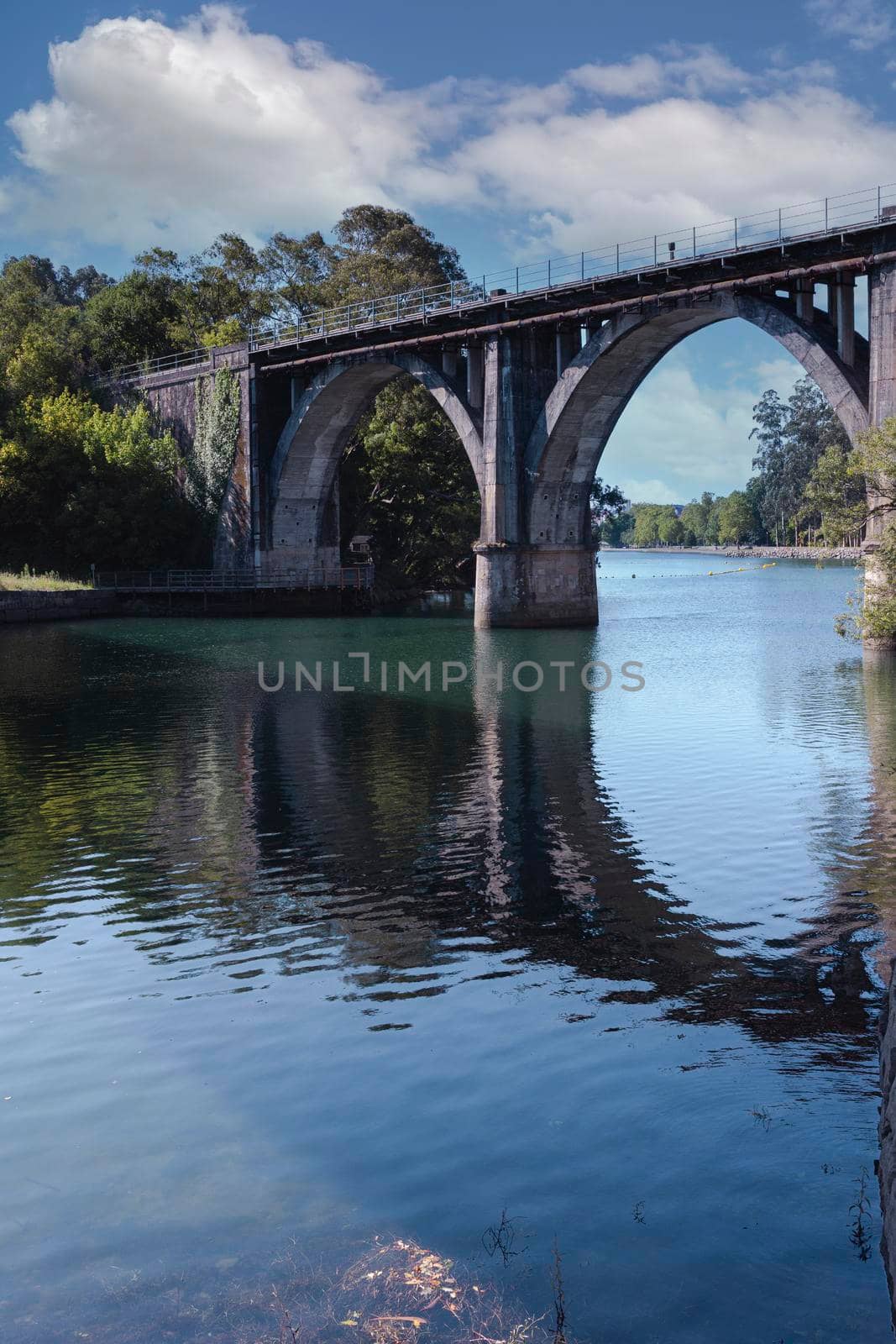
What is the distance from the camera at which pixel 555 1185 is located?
20.7ft

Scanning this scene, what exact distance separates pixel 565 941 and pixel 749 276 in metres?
31.9

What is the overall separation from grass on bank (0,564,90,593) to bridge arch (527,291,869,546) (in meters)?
22.2

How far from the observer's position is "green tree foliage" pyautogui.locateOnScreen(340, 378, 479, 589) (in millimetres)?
67875

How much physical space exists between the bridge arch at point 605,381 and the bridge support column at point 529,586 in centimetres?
77

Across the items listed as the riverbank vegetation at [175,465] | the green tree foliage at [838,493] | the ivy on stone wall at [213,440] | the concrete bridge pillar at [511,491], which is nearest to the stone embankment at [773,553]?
the riverbank vegetation at [175,465]

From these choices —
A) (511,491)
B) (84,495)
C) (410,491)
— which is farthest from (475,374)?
(84,495)

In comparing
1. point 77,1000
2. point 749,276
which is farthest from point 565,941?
point 749,276

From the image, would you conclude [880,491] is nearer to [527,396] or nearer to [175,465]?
[527,396]

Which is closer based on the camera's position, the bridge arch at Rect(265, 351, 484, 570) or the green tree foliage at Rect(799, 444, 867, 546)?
the green tree foliage at Rect(799, 444, 867, 546)

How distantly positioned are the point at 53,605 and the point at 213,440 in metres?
15.2

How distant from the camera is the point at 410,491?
229 feet

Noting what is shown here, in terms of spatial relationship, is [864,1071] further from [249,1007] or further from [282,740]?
[282,740]

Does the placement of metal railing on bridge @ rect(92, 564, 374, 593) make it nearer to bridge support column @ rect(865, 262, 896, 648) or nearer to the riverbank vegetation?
the riverbank vegetation

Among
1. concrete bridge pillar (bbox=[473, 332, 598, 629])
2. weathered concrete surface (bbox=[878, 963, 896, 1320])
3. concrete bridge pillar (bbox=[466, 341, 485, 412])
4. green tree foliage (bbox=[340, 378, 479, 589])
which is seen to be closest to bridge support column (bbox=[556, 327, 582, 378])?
concrete bridge pillar (bbox=[473, 332, 598, 629])
